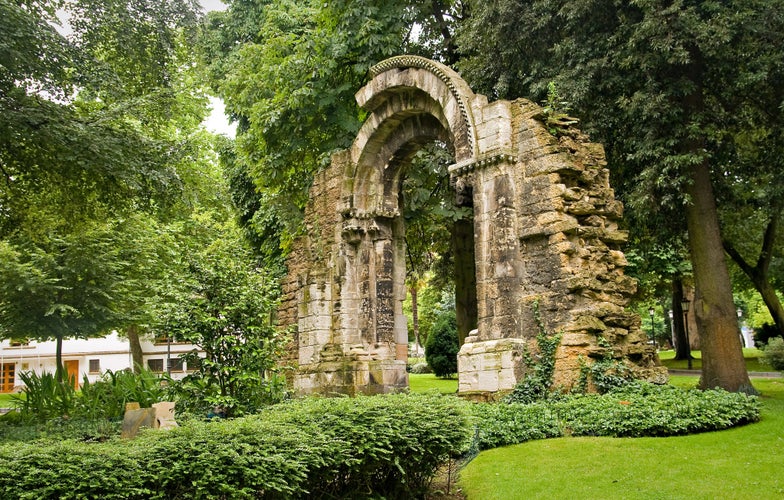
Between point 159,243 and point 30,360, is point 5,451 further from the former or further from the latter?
point 30,360

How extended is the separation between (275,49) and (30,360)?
3251 centimetres

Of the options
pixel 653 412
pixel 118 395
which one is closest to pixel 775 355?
pixel 653 412

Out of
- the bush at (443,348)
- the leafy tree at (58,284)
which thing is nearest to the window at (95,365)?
the leafy tree at (58,284)

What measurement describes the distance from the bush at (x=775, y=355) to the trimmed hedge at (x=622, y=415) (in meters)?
13.9

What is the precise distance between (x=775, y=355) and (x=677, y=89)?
12.8 metres

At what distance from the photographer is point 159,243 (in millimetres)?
25641

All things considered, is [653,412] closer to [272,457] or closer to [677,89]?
[272,457]

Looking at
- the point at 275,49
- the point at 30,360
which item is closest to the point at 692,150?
the point at 275,49

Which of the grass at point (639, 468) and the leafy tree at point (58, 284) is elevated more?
the leafy tree at point (58, 284)

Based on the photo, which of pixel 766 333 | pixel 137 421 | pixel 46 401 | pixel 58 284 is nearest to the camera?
pixel 137 421

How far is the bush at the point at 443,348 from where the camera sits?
27094mm

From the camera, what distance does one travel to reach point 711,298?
13062 mm

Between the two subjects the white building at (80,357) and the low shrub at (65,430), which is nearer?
the low shrub at (65,430)

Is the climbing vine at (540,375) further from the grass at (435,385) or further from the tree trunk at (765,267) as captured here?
the tree trunk at (765,267)
